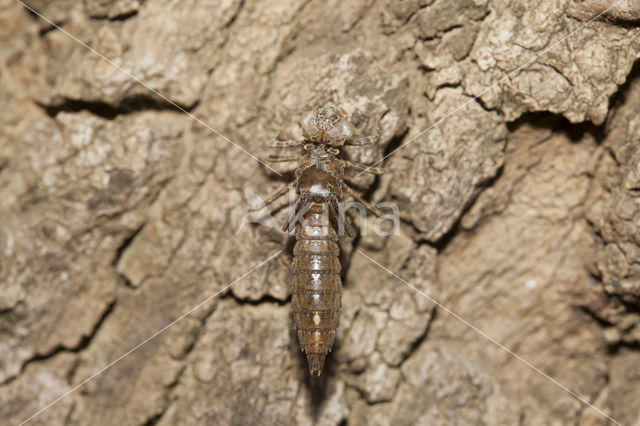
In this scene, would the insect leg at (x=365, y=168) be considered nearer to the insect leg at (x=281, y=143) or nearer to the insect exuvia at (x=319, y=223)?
the insect exuvia at (x=319, y=223)

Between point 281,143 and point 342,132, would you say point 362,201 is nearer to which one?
point 342,132

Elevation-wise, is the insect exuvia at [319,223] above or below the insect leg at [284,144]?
below

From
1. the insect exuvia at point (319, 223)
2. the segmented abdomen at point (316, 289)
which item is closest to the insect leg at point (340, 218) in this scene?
the insect exuvia at point (319, 223)

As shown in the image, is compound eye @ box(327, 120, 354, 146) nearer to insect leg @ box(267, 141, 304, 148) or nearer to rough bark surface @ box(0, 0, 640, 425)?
rough bark surface @ box(0, 0, 640, 425)

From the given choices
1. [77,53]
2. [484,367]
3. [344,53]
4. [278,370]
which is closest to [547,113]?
[344,53]

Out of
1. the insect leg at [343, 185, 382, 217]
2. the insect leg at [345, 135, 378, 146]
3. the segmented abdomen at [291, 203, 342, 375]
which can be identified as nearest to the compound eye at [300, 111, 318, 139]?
the insect leg at [345, 135, 378, 146]

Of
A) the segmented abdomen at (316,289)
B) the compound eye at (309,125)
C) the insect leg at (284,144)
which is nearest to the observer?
the segmented abdomen at (316,289)

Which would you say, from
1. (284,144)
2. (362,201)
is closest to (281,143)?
(284,144)
